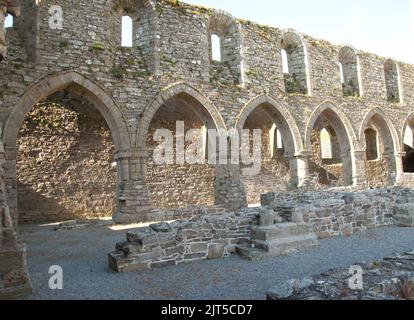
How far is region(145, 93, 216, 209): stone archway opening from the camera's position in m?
13.0

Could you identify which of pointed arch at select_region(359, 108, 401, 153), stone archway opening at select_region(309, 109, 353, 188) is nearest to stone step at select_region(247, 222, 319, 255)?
stone archway opening at select_region(309, 109, 353, 188)

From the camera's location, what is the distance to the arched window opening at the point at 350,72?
1547 cm

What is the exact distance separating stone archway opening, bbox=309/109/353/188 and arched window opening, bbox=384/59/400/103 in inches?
140

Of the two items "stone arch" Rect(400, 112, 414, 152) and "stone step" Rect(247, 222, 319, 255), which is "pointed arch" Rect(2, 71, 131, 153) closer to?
"stone step" Rect(247, 222, 319, 255)

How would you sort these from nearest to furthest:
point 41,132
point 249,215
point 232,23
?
point 249,215, point 41,132, point 232,23

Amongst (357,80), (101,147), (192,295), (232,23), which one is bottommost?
(192,295)

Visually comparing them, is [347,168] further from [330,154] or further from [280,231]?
[280,231]

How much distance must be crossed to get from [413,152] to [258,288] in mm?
21457

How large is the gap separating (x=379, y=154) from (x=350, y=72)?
19.4 ft

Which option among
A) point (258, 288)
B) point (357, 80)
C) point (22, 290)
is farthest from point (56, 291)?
point (357, 80)

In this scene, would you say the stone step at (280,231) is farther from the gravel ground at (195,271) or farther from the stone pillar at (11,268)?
the stone pillar at (11,268)

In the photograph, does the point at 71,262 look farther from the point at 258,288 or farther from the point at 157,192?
the point at 157,192

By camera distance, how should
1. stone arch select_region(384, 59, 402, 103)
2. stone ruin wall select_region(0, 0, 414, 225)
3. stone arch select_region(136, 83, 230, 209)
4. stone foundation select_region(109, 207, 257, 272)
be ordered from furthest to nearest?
stone arch select_region(384, 59, 402, 103) → stone arch select_region(136, 83, 230, 209) → stone ruin wall select_region(0, 0, 414, 225) → stone foundation select_region(109, 207, 257, 272)
